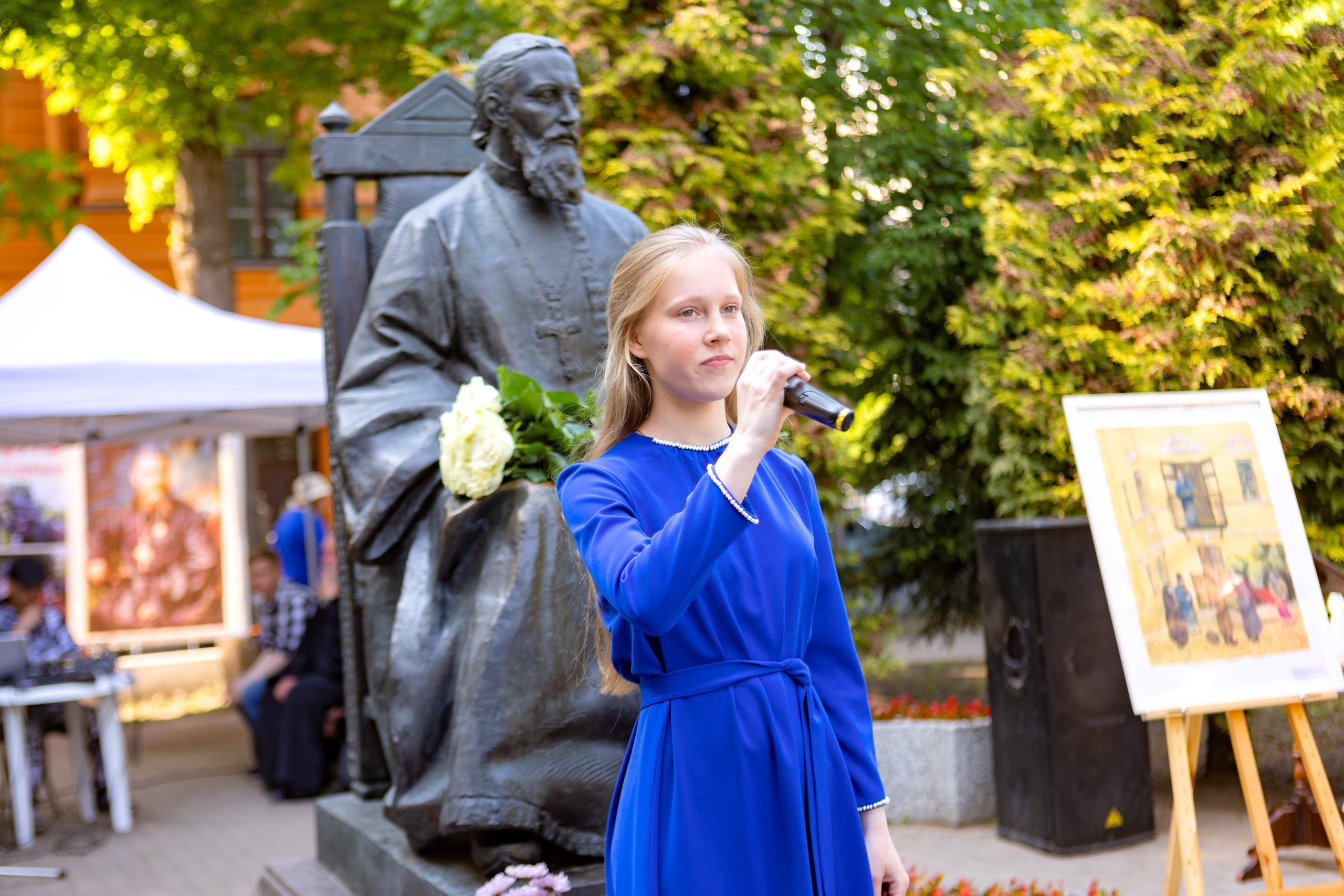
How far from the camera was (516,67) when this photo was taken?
145 inches

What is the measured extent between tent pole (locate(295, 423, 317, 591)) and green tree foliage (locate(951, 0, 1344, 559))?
16.6ft

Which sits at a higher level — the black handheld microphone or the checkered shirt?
the checkered shirt

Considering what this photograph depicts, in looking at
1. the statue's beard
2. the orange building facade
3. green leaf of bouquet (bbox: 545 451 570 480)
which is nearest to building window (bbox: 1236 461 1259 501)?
green leaf of bouquet (bbox: 545 451 570 480)

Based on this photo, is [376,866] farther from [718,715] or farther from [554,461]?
[718,715]

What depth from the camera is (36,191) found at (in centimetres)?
1248

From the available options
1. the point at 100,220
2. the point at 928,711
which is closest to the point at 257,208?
the point at 100,220

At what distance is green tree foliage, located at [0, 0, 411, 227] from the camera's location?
35.1 ft

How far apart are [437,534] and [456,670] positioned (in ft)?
1.38

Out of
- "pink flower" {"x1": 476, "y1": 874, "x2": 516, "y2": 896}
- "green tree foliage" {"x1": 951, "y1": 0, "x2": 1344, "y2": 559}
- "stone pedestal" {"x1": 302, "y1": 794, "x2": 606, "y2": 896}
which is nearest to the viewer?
"pink flower" {"x1": 476, "y1": 874, "x2": 516, "y2": 896}

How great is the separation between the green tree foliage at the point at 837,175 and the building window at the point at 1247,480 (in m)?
3.53

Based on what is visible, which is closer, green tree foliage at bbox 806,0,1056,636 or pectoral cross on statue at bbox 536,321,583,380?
pectoral cross on statue at bbox 536,321,583,380

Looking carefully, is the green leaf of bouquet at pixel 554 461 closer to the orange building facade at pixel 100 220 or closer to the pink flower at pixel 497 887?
the pink flower at pixel 497 887

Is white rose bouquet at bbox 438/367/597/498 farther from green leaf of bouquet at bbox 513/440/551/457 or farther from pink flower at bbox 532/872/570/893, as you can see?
pink flower at bbox 532/872/570/893

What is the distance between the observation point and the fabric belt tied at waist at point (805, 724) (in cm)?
178
